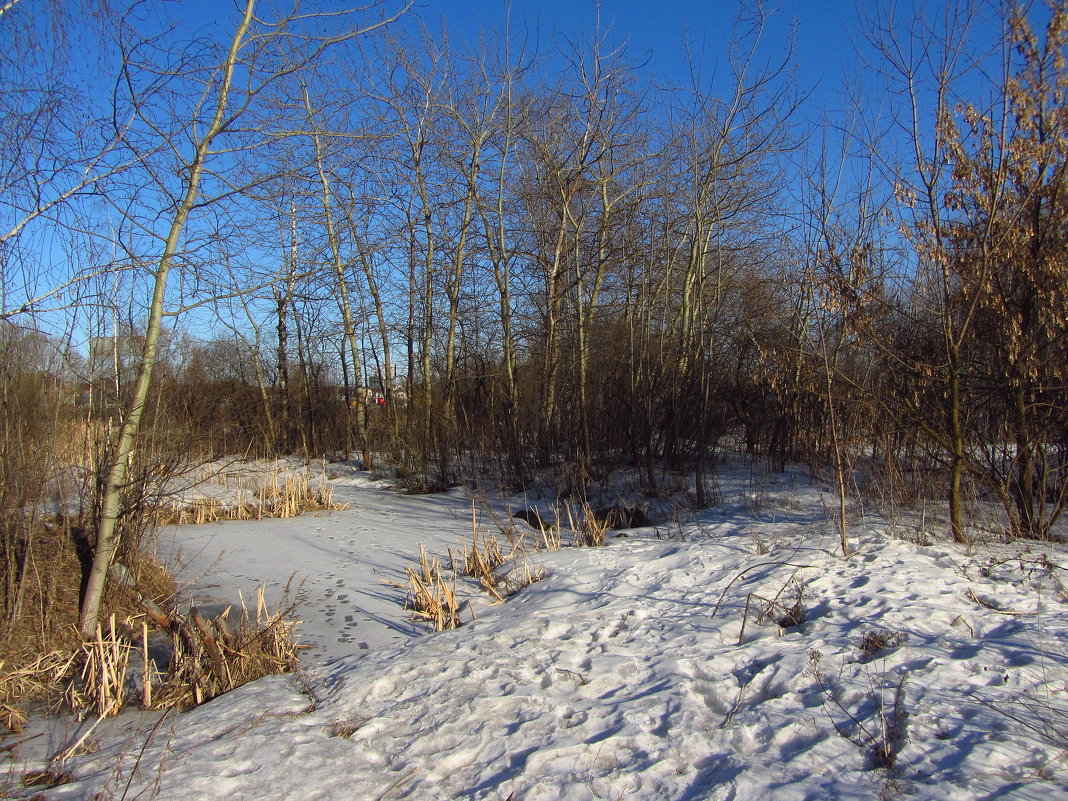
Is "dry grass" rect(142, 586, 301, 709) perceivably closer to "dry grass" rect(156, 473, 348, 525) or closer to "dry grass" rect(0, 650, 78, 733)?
"dry grass" rect(0, 650, 78, 733)

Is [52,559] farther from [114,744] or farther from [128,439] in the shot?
[114,744]

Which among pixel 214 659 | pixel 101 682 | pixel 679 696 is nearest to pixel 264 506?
pixel 214 659

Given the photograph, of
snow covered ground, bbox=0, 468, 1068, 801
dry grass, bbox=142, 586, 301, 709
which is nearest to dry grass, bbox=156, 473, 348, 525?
snow covered ground, bbox=0, 468, 1068, 801

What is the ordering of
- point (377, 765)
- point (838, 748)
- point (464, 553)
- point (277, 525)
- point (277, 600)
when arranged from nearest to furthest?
point (838, 748)
point (377, 765)
point (277, 600)
point (464, 553)
point (277, 525)

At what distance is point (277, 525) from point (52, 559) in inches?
162

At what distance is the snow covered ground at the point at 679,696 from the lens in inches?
102

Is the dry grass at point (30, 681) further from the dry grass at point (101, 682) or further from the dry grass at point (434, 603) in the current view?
the dry grass at point (434, 603)

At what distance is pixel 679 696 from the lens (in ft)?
10.5

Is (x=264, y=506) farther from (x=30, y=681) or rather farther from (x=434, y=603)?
(x=30, y=681)

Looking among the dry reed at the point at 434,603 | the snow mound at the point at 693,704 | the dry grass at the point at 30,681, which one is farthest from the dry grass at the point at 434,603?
the dry grass at the point at 30,681

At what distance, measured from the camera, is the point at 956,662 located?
3.19 metres

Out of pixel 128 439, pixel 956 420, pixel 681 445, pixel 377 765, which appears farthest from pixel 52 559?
pixel 681 445

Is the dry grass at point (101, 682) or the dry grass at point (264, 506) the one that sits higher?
the dry grass at point (264, 506)

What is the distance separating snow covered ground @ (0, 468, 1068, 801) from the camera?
2578mm
